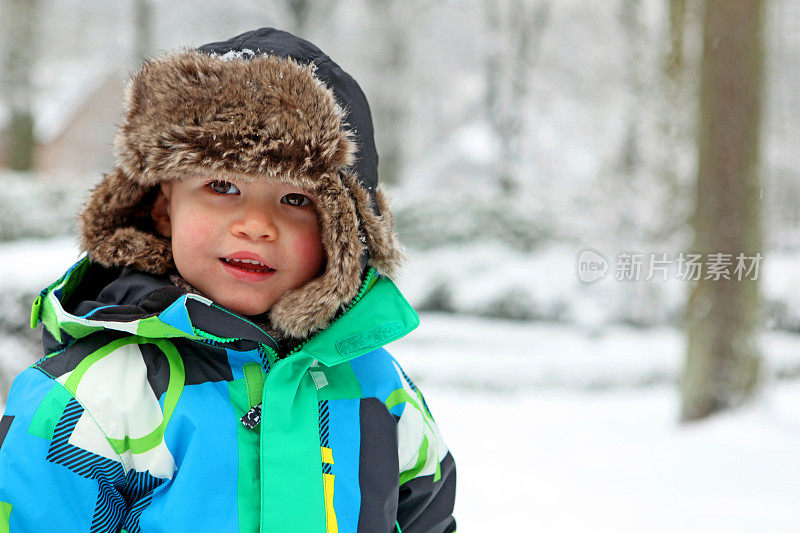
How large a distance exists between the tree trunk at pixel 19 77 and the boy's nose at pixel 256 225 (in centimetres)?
993

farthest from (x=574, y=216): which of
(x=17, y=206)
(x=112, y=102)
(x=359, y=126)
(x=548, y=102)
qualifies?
(x=112, y=102)

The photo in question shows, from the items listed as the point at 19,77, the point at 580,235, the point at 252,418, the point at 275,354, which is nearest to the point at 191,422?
the point at 252,418

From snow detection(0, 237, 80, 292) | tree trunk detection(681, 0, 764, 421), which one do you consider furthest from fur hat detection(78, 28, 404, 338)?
tree trunk detection(681, 0, 764, 421)

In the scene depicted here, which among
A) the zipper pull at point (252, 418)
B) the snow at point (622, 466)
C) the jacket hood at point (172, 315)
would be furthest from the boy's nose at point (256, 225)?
the snow at point (622, 466)

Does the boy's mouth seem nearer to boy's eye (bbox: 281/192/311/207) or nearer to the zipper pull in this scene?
boy's eye (bbox: 281/192/311/207)

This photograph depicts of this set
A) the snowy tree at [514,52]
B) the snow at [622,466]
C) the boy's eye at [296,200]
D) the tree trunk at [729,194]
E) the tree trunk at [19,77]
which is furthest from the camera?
the snowy tree at [514,52]

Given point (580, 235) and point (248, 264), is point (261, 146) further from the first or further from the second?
point (580, 235)

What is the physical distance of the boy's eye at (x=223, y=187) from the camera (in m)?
1.42

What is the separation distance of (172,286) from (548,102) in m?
11.7

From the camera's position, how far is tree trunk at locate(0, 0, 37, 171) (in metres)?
9.46

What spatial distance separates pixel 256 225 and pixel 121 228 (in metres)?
0.38

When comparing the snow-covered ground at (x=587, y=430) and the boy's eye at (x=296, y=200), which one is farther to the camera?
the snow-covered ground at (x=587, y=430)

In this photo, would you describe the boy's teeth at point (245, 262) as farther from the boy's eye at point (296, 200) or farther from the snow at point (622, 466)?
the snow at point (622, 466)

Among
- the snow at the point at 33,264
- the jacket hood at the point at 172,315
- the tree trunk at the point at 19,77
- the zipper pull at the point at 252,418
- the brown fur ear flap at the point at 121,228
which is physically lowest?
the snow at the point at 33,264
